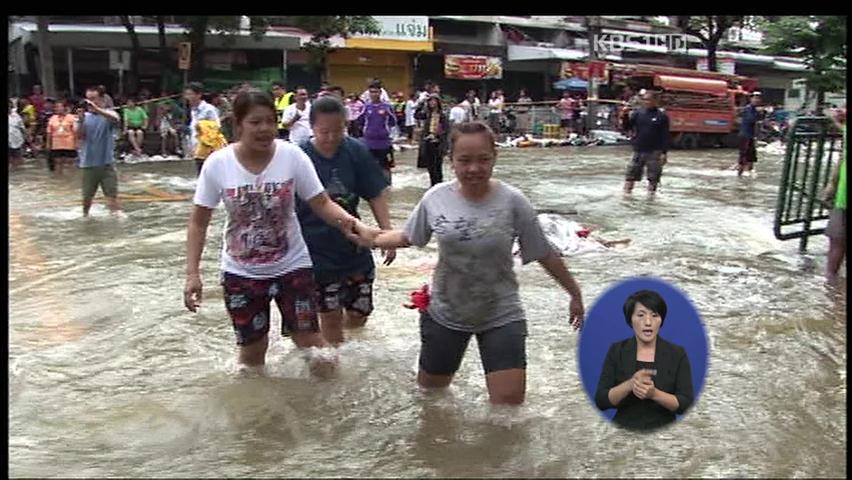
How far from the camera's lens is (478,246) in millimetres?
4004

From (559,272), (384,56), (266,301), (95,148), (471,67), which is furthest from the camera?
(471,67)

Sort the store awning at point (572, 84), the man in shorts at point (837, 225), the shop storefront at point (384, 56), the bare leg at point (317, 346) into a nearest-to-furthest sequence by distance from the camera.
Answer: the bare leg at point (317, 346), the man in shorts at point (837, 225), the shop storefront at point (384, 56), the store awning at point (572, 84)

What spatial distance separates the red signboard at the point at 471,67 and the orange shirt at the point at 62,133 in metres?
21.0

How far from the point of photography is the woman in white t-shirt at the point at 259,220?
168 inches

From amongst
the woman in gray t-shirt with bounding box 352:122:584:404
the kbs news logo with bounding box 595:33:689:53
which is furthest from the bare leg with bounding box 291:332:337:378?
the kbs news logo with bounding box 595:33:689:53

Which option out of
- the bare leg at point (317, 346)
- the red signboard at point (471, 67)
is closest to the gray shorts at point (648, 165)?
the bare leg at point (317, 346)

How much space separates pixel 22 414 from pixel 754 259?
6.49 meters

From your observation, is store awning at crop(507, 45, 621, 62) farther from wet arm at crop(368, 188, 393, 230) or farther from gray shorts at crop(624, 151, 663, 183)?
wet arm at crop(368, 188, 393, 230)

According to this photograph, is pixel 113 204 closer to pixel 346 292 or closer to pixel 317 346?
pixel 346 292

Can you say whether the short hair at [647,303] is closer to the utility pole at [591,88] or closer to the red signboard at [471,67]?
the utility pole at [591,88]

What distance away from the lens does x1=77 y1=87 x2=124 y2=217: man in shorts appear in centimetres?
1070

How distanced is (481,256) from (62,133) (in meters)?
13.8

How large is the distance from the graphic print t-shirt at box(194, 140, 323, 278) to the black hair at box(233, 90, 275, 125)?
189mm

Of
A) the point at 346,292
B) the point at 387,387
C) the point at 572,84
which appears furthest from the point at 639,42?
the point at 387,387
